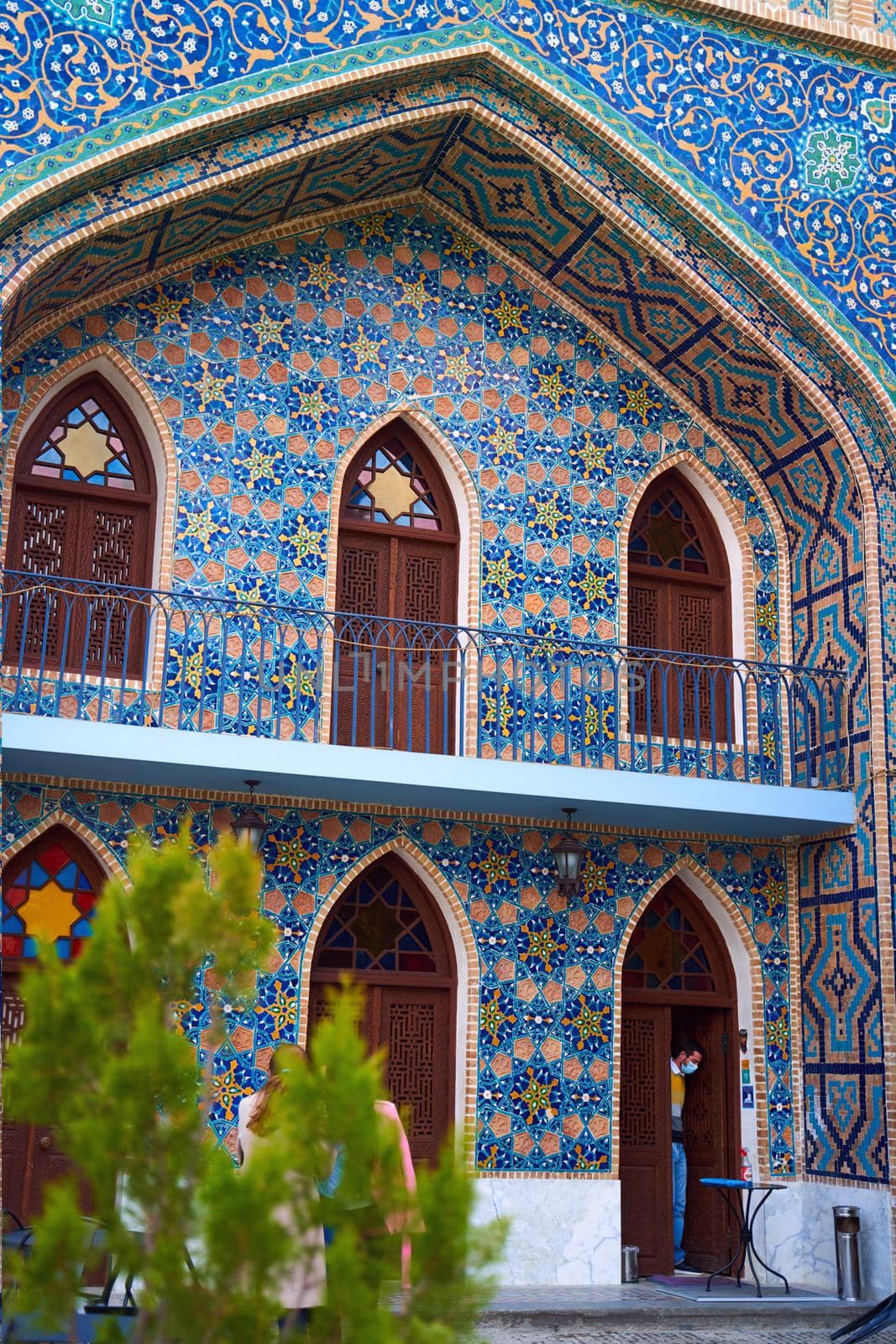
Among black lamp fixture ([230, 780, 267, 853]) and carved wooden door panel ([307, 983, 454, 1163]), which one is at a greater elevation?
black lamp fixture ([230, 780, 267, 853])

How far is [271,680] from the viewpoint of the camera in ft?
29.7

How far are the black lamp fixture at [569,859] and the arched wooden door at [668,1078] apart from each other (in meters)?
0.75

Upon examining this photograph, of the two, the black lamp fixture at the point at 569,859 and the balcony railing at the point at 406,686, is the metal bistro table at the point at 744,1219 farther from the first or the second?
the balcony railing at the point at 406,686

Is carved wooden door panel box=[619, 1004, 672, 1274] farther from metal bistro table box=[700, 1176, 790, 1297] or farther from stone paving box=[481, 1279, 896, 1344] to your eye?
stone paving box=[481, 1279, 896, 1344]

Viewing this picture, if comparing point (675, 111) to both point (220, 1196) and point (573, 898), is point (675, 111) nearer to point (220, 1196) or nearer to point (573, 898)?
point (573, 898)

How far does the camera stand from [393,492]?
980 cm

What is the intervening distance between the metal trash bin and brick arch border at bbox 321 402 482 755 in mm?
3536

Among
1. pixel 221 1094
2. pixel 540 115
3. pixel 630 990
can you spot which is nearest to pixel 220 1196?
pixel 221 1094

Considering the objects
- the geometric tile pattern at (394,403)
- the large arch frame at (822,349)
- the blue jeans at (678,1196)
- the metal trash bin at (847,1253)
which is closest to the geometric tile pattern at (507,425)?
the geometric tile pattern at (394,403)

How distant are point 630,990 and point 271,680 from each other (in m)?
3.06

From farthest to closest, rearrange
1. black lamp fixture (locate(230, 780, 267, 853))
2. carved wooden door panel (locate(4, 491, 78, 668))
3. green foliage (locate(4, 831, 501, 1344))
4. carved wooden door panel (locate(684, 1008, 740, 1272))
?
carved wooden door panel (locate(684, 1008, 740, 1272))
carved wooden door panel (locate(4, 491, 78, 668))
black lamp fixture (locate(230, 780, 267, 853))
green foliage (locate(4, 831, 501, 1344))

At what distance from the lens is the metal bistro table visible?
8.62 meters

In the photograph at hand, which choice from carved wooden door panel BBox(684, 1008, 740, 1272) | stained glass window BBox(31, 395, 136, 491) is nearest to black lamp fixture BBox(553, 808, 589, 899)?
carved wooden door panel BBox(684, 1008, 740, 1272)

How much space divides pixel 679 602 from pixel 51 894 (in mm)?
4624
